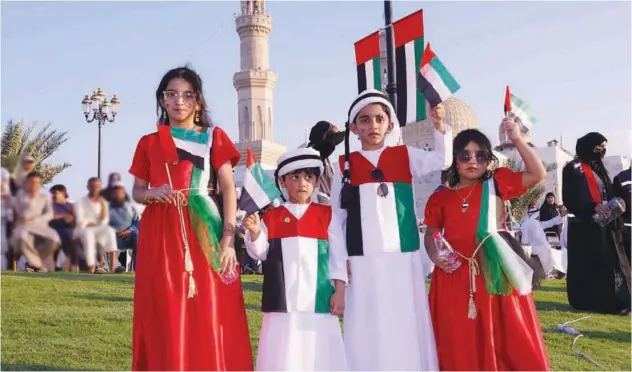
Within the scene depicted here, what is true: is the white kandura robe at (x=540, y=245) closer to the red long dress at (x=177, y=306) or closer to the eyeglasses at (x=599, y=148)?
the eyeglasses at (x=599, y=148)

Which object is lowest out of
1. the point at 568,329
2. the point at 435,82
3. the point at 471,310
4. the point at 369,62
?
the point at 568,329

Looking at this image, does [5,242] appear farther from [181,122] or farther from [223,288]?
[181,122]

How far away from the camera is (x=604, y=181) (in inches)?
283

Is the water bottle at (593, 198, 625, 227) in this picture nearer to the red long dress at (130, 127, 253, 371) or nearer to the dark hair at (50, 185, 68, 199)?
the red long dress at (130, 127, 253, 371)

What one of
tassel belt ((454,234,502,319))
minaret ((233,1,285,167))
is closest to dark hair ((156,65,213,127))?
tassel belt ((454,234,502,319))

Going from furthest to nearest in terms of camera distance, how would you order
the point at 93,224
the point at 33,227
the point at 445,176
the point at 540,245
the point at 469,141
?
the point at 540,245, the point at 445,176, the point at 469,141, the point at 93,224, the point at 33,227

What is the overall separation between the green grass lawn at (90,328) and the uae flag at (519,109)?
2.15 m

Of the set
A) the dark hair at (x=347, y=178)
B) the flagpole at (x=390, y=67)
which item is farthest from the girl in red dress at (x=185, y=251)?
the flagpole at (x=390, y=67)

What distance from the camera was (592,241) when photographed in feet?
24.1

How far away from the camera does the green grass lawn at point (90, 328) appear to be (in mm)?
4699

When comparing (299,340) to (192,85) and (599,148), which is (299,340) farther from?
(599,148)

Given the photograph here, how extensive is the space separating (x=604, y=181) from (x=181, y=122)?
5330mm

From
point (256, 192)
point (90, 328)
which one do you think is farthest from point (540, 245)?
point (256, 192)

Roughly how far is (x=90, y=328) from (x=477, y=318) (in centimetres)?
337
